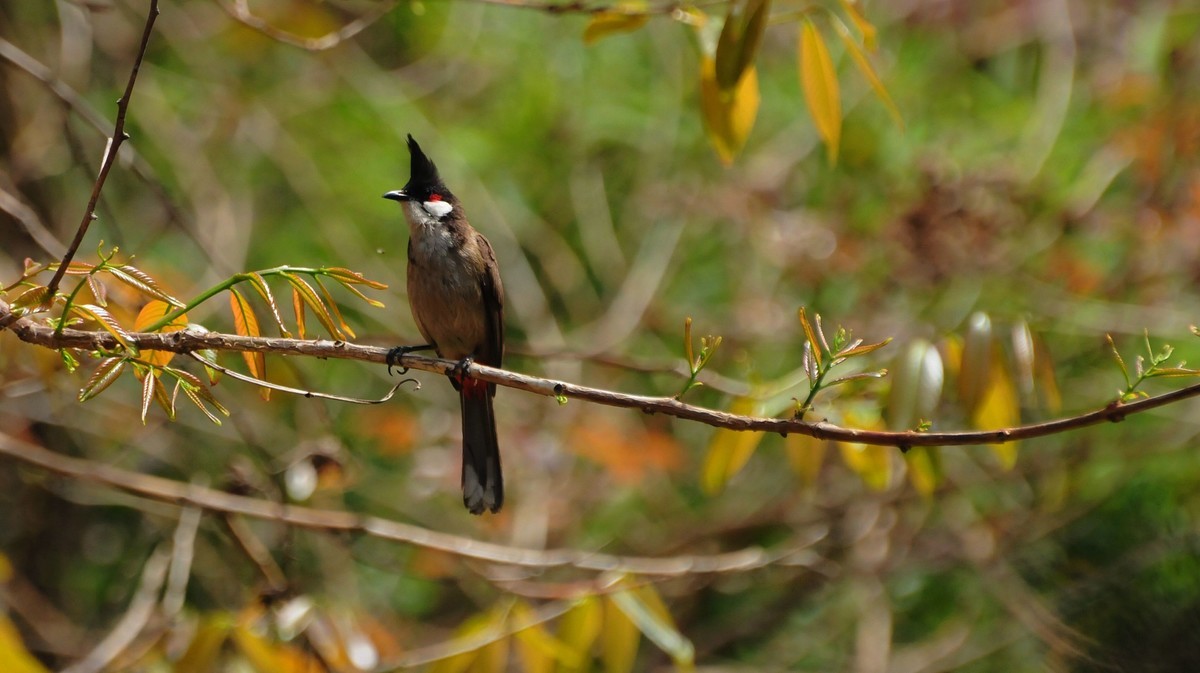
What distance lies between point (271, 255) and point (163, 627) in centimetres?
261

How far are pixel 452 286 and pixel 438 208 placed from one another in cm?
31

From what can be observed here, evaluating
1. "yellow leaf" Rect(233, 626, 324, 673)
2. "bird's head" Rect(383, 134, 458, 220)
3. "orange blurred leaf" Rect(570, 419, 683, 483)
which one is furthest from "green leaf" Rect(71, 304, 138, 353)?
"orange blurred leaf" Rect(570, 419, 683, 483)

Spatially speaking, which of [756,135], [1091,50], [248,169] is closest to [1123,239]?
[1091,50]

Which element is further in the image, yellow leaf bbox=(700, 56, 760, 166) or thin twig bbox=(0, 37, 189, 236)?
thin twig bbox=(0, 37, 189, 236)

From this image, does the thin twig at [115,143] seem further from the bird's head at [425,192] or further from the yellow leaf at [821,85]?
the bird's head at [425,192]

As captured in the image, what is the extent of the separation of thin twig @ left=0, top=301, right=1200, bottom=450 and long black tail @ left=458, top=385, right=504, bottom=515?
1.34 metres

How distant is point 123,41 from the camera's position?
19.9 feet

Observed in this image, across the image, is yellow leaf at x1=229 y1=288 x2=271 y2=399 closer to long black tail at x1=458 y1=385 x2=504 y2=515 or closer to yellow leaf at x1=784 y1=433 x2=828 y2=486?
long black tail at x1=458 y1=385 x2=504 y2=515

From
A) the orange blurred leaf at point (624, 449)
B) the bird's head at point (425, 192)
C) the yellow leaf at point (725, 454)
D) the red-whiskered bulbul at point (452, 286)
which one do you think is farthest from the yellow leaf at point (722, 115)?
the orange blurred leaf at point (624, 449)

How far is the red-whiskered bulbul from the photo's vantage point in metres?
3.81

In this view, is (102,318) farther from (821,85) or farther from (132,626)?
(132,626)

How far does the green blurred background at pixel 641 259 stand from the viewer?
17.2 feet

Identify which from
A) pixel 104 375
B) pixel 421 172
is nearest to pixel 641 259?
pixel 421 172

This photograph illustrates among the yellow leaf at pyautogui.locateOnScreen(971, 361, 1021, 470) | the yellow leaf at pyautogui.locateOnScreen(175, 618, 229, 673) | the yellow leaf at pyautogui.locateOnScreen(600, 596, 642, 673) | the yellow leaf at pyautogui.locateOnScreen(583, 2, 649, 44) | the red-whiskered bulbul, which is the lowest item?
the yellow leaf at pyautogui.locateOnScreen(175, 618, 229, 673)
